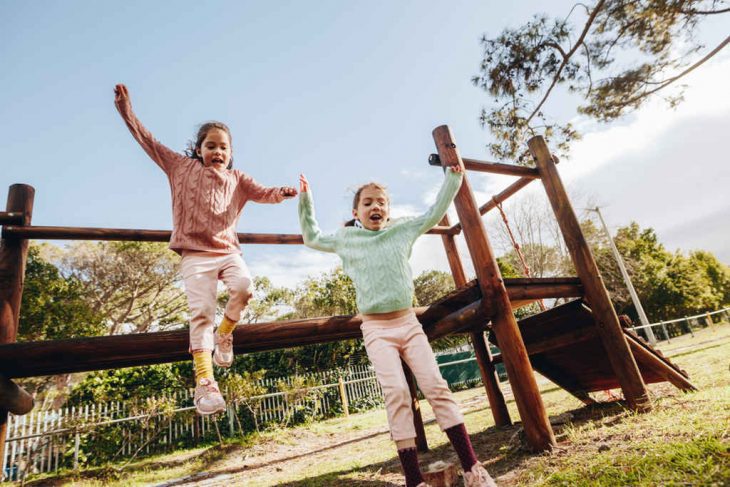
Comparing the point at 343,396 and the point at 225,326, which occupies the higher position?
the point at 225,326

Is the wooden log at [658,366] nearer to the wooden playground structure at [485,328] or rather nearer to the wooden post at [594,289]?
the wooden playground structure at [485,328]

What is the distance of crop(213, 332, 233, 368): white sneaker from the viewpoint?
8.43 ft

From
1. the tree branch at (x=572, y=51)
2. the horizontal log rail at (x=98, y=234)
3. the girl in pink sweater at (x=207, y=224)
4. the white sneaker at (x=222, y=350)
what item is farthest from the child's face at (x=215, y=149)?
the tree branch at (x=572, y=51)

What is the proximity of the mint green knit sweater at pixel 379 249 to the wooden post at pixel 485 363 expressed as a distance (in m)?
2.43

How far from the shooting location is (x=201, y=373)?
2262 millimetres

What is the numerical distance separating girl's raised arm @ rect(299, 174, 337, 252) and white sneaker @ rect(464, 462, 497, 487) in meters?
1.54

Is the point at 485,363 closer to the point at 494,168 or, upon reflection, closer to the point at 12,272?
the point at 494,168

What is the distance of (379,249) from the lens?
8.02 ft

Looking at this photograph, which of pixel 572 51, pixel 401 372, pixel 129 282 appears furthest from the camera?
pixel 129 282

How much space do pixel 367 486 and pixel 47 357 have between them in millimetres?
2508

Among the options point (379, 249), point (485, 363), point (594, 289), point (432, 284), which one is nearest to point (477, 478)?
point (379, 249)

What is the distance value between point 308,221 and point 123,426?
988cm

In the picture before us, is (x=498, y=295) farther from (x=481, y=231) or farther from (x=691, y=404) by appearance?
(x=691, y=404)

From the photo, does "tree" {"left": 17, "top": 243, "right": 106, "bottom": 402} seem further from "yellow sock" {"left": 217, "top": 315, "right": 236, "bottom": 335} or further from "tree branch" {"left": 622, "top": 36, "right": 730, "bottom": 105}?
"tree branch" {"left": 622, "top": 36, "right": 730, "bottom": 105}
